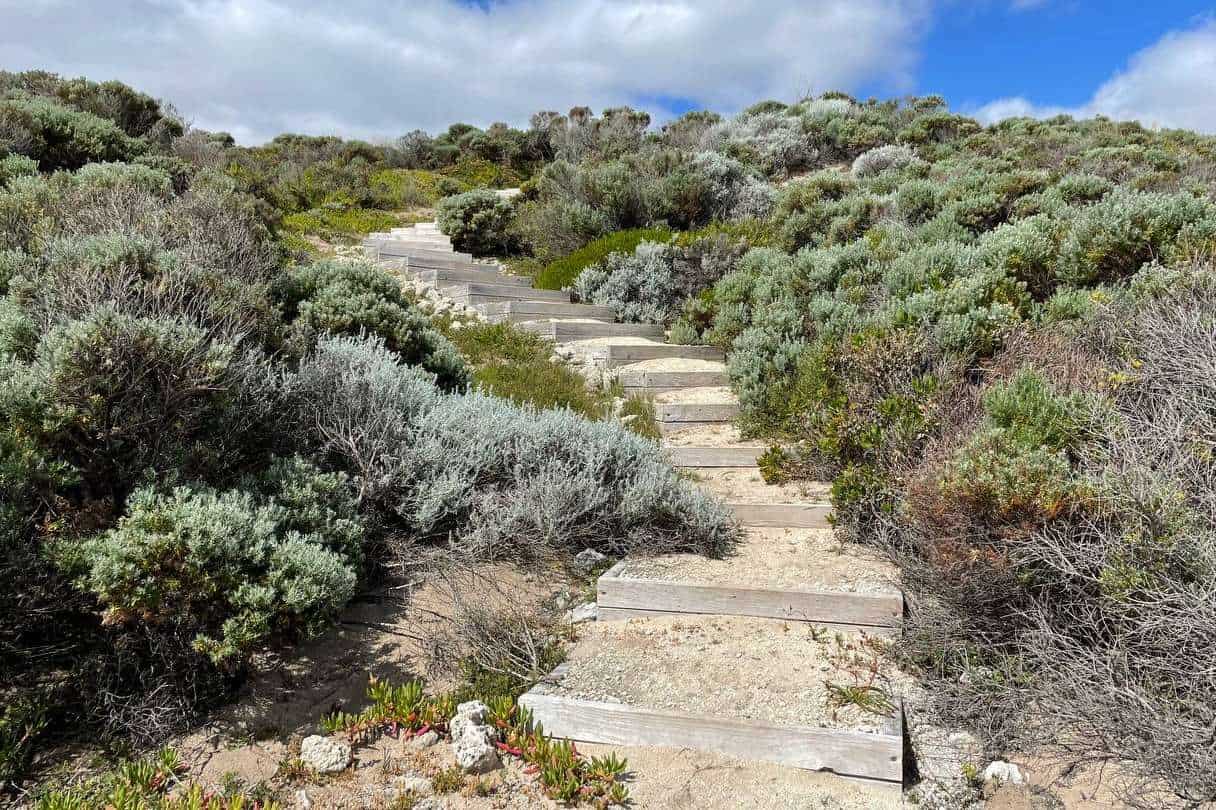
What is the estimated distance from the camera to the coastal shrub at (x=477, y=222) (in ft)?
41.2

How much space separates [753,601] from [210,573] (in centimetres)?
261

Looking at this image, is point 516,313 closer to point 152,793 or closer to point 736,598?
point 736,598

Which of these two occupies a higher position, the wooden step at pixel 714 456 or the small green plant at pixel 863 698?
the wooden step at pixel 714 456

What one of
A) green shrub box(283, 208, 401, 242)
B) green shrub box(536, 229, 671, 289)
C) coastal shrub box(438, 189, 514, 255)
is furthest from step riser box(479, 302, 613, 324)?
green shrub box(283, 208, 401, 242)

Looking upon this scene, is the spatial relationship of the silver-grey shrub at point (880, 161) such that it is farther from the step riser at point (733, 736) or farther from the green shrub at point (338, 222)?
the step riser at point (733, 736)

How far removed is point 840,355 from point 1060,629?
2.82m

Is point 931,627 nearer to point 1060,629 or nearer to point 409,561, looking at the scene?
point 1060,629

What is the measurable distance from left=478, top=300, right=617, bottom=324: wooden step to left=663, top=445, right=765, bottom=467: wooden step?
389 centimetres

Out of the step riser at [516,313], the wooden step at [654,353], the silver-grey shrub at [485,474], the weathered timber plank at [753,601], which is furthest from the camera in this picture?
the step riser at [516,313]

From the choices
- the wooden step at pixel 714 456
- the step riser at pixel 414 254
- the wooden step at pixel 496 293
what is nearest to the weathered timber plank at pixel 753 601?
the wooden step at pixel 714 456

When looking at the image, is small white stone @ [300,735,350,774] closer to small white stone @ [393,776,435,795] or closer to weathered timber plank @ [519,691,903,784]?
small white stone @ [393,776,435,795]

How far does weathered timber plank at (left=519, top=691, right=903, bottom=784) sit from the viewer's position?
9.07ft

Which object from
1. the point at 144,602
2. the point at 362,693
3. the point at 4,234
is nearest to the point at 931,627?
the point at 362,693

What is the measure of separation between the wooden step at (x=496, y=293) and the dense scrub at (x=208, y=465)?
2.99 meters
